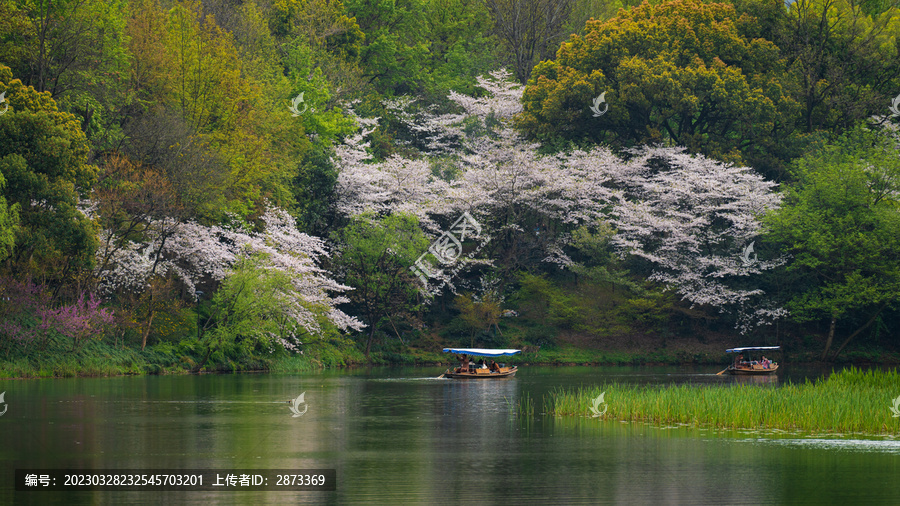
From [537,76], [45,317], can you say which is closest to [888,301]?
[537,76]

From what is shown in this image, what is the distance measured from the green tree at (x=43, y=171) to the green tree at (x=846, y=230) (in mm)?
39626

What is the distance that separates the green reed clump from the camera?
24.9 meters

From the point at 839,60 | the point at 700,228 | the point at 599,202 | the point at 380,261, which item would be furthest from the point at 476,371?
the point at 839,60

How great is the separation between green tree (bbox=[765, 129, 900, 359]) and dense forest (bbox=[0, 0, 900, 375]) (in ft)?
0.55

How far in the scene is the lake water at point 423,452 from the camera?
15758mm

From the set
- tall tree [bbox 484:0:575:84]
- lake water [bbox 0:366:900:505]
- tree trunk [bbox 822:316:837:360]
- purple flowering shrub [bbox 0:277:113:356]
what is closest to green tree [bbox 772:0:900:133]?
tree trunk [bbox 822:316:837:360]

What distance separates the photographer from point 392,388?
38.8m

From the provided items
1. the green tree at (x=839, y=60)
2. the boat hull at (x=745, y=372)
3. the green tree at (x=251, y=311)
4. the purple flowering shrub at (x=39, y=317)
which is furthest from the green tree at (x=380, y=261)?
the green tree at (x=839, y=60)

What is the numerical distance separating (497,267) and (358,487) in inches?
1818

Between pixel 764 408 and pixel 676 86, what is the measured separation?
3611 centimetres

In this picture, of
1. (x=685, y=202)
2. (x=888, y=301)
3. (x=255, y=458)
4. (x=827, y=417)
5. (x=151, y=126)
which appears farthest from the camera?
(x=685, y=202)

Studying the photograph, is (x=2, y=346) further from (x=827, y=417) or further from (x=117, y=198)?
(x=827, y=417)

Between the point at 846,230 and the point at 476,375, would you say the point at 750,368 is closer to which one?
the point at 846,230

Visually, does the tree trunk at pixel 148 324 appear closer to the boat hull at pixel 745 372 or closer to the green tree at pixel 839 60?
the boat hull at pixel 745 372
